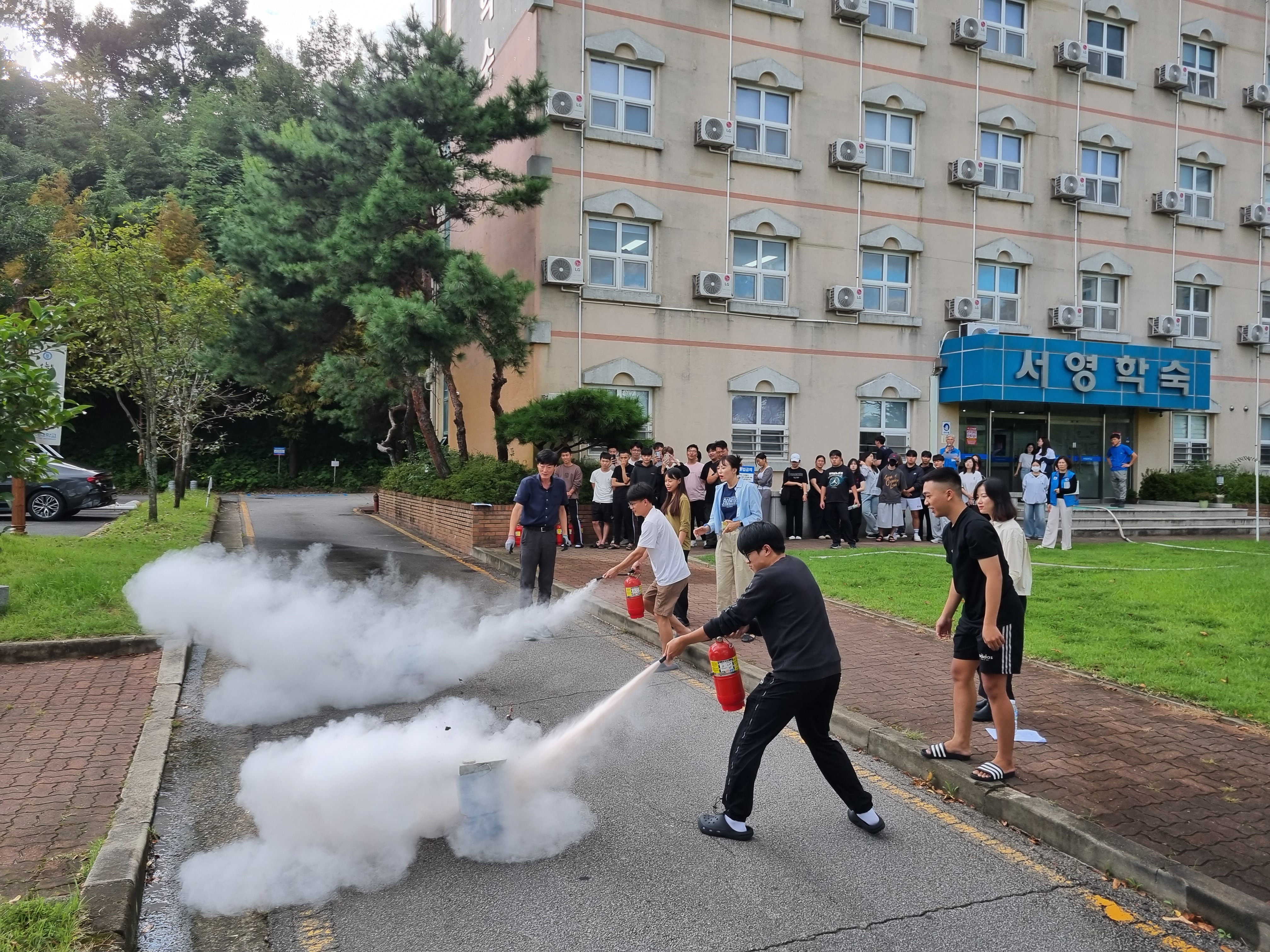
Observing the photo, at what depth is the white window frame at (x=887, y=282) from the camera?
22.5m

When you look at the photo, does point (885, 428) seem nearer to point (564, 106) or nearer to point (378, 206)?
point (564, 106)

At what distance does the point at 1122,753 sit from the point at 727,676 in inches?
120

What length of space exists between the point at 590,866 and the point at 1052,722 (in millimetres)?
4006

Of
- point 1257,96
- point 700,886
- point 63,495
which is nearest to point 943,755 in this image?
point 700,886

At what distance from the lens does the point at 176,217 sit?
37344mm

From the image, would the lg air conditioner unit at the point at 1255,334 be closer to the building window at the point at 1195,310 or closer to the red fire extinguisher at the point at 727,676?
the building window at the point at 1195,310

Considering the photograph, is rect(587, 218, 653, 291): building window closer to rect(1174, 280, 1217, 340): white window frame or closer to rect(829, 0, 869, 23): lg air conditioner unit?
rect(829, 0, 869, 23): lg air conditioner unit

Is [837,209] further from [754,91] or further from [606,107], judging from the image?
[606,107]

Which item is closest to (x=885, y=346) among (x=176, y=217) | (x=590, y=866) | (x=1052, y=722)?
(x=1052, y=722)

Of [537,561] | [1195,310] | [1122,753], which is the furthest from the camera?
[1195,310]

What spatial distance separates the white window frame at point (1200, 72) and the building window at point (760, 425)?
1720cm

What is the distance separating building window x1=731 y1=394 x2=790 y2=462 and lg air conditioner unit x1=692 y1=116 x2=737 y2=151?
600 cm

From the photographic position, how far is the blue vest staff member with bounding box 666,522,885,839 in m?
4.63

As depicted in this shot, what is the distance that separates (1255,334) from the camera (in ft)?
87.4
